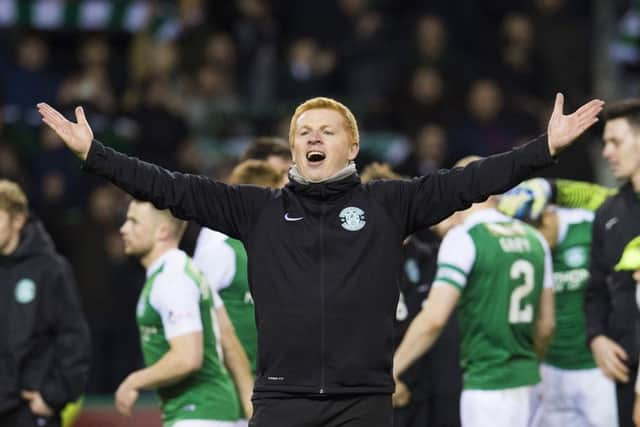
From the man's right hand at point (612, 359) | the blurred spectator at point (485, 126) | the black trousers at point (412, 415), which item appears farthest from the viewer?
the blurred spectator at point (485, 126)

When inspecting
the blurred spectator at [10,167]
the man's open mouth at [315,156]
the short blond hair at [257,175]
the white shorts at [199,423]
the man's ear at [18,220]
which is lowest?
the white shorts at [199,423]

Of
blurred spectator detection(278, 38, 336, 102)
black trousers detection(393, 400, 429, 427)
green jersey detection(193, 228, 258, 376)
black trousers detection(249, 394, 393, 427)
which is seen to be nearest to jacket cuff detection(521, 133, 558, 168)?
black trousers detection(249, 394, 393, 427)

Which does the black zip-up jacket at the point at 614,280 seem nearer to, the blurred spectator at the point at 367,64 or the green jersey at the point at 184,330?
the green jersey at the point at 184,330

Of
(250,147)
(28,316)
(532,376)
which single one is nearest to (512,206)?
(532,376)

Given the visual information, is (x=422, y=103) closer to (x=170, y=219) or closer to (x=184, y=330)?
(x=170, y=219)

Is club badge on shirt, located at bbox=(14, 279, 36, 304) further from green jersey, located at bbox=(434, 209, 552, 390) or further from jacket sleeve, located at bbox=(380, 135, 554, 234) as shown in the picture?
jacket sleeve, located at bbox=(380, 135, 554, 234)

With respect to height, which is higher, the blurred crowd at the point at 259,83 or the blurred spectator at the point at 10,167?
the blurred crowd at the point at 259,83

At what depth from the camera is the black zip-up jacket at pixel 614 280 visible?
291 inches

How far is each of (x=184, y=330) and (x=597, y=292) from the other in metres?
2.29

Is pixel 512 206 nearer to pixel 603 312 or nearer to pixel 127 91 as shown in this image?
pixel 603 312

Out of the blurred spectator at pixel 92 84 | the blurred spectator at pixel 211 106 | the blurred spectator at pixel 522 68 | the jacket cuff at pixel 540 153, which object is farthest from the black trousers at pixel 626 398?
the blurred spectator at pixel 211 106

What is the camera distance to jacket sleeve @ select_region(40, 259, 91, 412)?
7.55 m

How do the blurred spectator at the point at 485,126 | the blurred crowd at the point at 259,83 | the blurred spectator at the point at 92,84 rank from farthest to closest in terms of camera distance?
the blurred spectator at the point at 92,84 < the blurred spectator at the point at 485,126 < the blurred crowd at the point at 259,83

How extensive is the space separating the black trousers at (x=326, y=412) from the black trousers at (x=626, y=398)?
7.58ft
